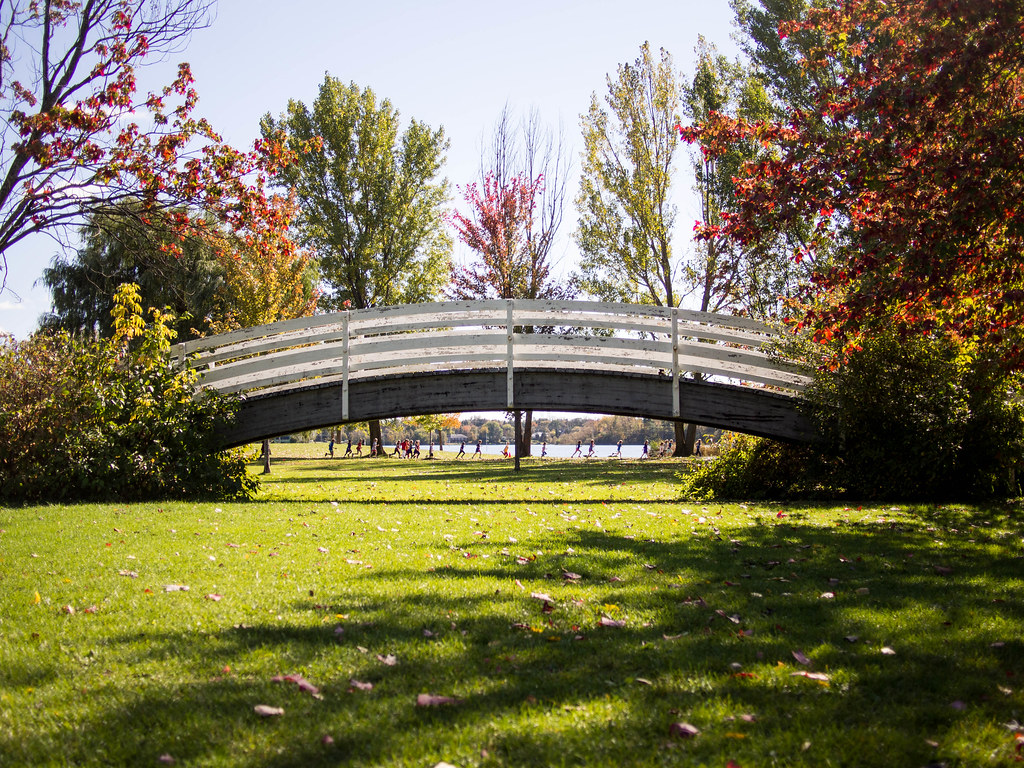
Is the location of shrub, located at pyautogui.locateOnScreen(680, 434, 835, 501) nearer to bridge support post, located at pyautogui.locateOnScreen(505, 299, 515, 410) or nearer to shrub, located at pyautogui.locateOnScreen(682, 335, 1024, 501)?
shrub, located at pyautogui.locateOnScreen(682, 335, 1024, 501)

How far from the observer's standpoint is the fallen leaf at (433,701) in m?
3.07

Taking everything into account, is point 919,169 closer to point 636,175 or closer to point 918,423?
point 918,423

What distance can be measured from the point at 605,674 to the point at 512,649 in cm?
56

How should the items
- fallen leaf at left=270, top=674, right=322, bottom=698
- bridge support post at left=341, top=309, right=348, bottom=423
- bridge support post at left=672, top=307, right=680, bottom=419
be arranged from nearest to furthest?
fallen leaf at left=270, top=674, right=322, bottom=698
bridge support post at left=672, top=307, right=680, bottom=419
bridge support post at left=341, top=309, right=348, bottom=423

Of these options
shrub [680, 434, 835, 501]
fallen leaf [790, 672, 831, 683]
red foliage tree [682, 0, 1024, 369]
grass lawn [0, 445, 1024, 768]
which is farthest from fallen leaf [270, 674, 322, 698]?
shrub [680, 434, 835, 501]

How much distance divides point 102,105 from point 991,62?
1110 cm

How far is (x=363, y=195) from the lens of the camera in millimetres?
34000

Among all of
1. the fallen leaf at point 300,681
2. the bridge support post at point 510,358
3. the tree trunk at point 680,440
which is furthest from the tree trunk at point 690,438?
the fallen leaf at point 300,681

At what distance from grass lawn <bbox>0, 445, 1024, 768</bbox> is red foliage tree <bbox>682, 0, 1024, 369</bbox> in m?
2.66

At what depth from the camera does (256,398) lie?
42.7 feet

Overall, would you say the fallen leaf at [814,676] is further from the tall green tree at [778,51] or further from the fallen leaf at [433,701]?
the tall green tree at [778,51]

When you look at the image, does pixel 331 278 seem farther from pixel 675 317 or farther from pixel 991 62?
pixel 991 62

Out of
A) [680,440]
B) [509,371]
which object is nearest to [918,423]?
[509,371]

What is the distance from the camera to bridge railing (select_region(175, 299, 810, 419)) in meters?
12.6
